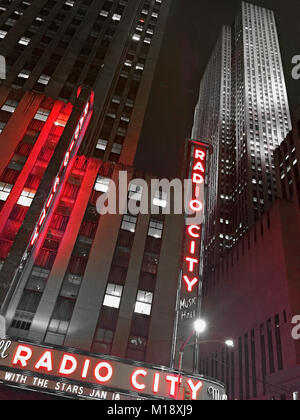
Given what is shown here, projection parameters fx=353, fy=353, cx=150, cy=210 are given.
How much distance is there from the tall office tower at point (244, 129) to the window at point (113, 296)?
273ft

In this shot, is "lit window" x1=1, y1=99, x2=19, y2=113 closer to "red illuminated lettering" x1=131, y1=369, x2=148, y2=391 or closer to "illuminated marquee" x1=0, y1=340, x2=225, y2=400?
"illuminated marquee" x1=0, y1=340, x2=225, y2=400

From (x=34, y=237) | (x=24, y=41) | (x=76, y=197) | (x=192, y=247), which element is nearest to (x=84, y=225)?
(x=76, y=197)

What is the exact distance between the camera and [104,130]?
52.4m

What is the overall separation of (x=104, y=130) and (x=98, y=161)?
32.0 ft

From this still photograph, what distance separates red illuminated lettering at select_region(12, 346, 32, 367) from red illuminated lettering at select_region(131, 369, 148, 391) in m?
5.80

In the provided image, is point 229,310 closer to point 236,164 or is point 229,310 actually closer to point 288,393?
point 288,393

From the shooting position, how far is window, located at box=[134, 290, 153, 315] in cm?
3538

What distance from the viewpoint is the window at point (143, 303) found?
116 feet

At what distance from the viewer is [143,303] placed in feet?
118

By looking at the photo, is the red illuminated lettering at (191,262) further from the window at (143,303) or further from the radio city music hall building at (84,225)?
the window at (143,303)

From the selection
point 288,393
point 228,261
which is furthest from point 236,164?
point 288,393

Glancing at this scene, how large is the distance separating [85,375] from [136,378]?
9.33 ft

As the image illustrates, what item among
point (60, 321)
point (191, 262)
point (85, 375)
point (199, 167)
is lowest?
point (85, 375)

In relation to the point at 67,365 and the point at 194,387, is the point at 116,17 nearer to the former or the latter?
the point at 67,365
